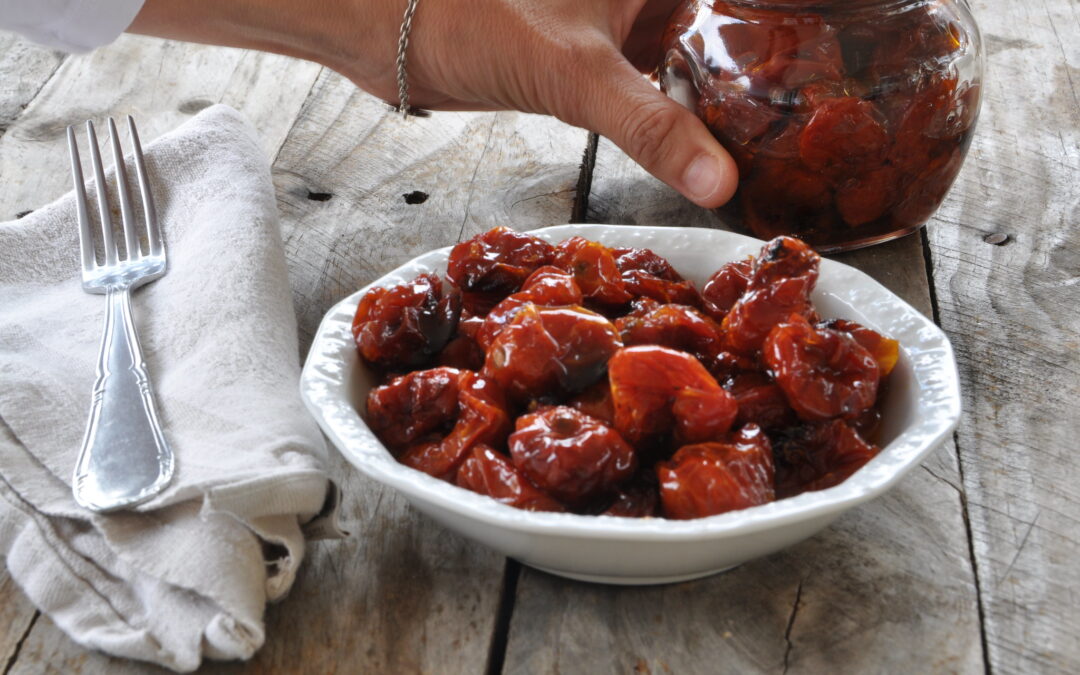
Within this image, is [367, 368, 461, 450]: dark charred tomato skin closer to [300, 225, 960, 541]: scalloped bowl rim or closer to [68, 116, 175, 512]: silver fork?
[300, 225, 960, 541]: scalloped bowl rim

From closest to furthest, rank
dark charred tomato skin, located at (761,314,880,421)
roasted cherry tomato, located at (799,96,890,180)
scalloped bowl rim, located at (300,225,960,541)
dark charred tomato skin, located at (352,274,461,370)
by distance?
Answer: scalloped bowl rim, located at (300,225,960,541) → dark charred tomato skin, located at (761,314,880,421) → dark charred tomato skin, located at (352,274,461,370) → roasted cherry tomato, located at (799,96,890,180)

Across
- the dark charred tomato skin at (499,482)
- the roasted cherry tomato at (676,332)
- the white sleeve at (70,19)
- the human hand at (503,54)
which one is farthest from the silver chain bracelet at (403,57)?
the dark charred tomato skin at (499,482)

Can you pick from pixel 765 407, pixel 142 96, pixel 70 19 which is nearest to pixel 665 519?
pixel 765 407

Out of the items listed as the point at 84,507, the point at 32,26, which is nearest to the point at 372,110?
the point at 32,26

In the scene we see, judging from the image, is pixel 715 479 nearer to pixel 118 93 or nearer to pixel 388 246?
pixel 388 246

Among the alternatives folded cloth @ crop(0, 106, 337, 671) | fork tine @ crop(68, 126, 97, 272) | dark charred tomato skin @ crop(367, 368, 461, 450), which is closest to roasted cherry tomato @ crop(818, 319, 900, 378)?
dark charred tomato skin @ crop(367, 368, 461, 450)

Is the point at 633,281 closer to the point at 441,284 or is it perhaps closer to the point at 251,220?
the point at 441,284
